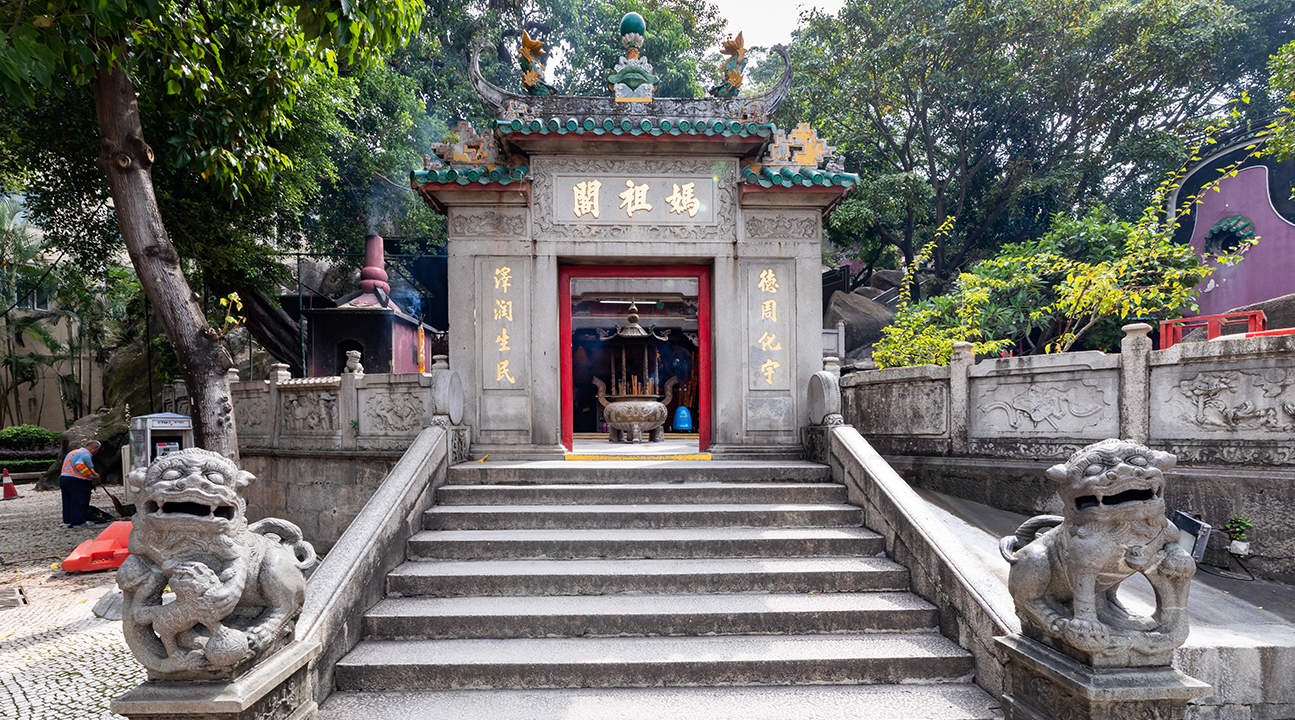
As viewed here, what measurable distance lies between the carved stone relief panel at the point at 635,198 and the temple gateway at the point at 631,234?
17 mm

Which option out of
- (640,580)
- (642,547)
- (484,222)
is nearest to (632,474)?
(642,547)

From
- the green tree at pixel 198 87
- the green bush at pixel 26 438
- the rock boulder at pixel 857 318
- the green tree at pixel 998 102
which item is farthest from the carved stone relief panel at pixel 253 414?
the green bush at pixel 26 438

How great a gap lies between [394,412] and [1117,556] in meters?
7.37

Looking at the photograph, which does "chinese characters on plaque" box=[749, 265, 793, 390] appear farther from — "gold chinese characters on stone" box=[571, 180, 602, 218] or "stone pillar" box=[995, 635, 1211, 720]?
"stone pillar" box=[995, 635, 1211, 720]

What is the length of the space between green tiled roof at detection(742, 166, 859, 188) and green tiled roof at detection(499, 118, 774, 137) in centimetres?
45

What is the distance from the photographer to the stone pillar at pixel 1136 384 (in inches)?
222

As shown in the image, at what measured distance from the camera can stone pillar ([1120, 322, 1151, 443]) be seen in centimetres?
564

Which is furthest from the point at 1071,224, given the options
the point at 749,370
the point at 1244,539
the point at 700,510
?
the point at 700,510

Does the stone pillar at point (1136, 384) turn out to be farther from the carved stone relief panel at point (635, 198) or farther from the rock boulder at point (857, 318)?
the rock boulder at point (857, 318)

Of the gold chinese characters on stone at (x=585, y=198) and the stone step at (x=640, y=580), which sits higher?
the gold chinese characters on stone at (x=585, y=198)

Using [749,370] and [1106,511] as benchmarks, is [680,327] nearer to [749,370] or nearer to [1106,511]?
[749,370]

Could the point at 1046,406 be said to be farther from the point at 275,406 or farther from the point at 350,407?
the point at 275,406

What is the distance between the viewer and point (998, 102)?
17125mm

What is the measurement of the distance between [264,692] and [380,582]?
1473mm
